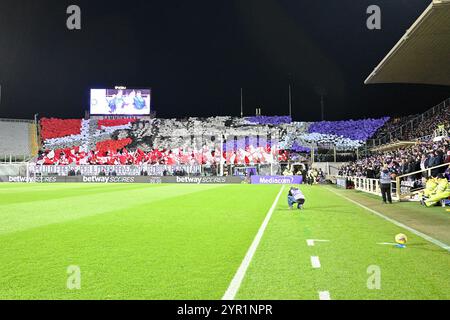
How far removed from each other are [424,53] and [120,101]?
55.7 metres

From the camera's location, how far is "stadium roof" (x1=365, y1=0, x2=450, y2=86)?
1581 centimetres

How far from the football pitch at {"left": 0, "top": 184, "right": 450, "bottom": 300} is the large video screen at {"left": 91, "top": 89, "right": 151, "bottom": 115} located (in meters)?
57.3

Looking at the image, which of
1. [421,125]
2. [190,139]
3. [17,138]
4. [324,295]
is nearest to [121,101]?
[190,139]

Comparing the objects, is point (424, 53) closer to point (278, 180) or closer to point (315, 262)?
point (315, 262)

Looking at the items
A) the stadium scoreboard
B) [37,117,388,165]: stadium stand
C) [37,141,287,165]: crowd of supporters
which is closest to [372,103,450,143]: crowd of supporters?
[37,117,388,165]: stadium stand

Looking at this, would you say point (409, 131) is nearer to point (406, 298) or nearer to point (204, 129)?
point (204, 129)

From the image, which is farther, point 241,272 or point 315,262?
point 315,262

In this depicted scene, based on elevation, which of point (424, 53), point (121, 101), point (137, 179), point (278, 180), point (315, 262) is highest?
point (121, 101)

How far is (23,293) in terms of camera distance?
5.08 meters

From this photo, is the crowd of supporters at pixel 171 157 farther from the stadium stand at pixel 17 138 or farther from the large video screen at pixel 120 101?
the stadium stand at pixel 17 138

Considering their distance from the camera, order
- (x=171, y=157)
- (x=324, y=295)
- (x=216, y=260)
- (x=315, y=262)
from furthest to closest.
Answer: (x=171, y=157) < (x=216, y=260) < (x=315, y=262) < (x=324, y=295)

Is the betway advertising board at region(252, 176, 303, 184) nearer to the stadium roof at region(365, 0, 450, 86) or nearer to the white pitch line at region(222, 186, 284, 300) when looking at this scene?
the stadium roof at region(365, 0, 450, 86)

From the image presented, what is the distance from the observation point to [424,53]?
68.1ft
